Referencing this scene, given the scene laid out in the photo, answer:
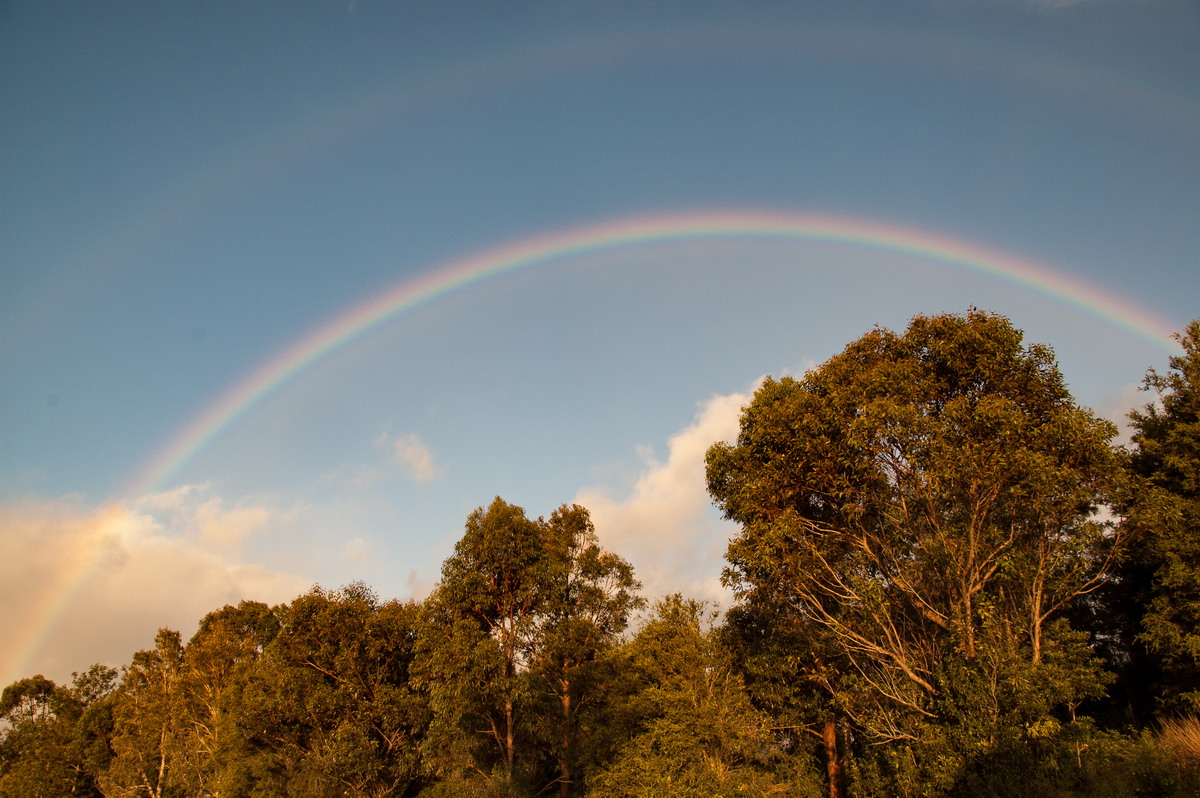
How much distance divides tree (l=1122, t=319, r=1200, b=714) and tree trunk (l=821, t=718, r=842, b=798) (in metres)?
12.8

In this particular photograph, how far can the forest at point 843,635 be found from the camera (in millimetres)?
18156

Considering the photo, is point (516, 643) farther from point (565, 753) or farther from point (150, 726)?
point (150, 726)

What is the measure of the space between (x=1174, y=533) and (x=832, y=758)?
1724cm

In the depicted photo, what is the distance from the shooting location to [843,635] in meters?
22.0

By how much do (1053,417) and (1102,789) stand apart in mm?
9397

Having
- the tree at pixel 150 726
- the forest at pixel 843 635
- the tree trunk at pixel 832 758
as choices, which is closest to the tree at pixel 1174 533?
the forest at pixel 843 635

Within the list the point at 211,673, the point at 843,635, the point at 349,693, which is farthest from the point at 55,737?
the point at 843,635

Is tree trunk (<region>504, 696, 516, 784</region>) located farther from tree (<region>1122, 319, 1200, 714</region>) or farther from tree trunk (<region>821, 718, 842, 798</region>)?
tree (<region>1122, 319, 1200, 714</region>)

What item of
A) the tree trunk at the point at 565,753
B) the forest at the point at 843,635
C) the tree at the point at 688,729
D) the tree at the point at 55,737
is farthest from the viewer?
the tree at the point at 55,737

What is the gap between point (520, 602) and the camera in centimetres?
3192

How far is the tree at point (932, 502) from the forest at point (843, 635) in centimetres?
10

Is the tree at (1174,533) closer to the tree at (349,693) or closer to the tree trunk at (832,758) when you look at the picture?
the tree trunk at (832,758)

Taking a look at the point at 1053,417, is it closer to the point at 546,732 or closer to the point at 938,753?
the point at 938,753

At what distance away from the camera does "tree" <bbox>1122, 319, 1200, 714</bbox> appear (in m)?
20.2
